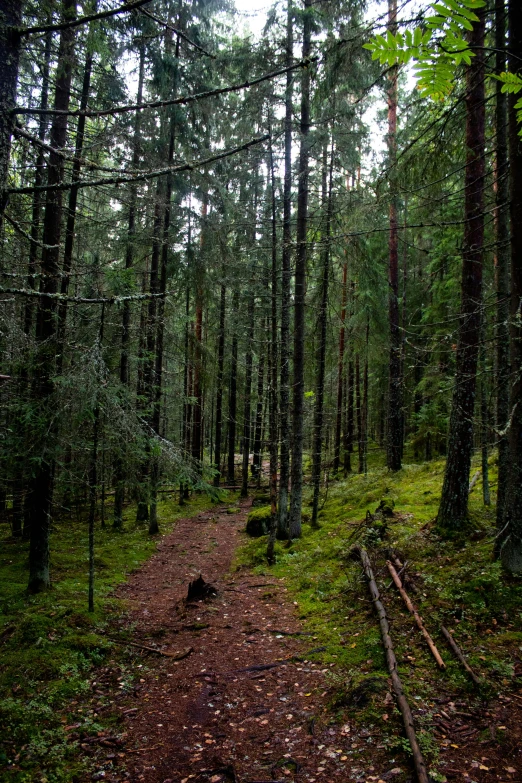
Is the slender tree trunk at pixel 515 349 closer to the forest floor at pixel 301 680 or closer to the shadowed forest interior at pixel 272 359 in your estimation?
the shadowed forest interior at pixel 272 359

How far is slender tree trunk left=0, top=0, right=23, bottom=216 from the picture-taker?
3236 millimetres

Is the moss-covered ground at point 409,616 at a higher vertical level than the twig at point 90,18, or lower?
lower

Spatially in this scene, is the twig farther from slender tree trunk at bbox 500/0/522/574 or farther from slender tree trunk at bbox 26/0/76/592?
slender tree trunk at bbox 26/0/76/592

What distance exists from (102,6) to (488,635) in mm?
9020

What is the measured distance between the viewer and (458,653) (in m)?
4.98

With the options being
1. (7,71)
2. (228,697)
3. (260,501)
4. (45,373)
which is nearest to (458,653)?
(228,697)

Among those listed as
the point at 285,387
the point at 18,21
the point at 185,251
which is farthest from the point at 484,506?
the point at 185,251

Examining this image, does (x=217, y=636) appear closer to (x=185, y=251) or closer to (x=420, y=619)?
(x=420, y=619)

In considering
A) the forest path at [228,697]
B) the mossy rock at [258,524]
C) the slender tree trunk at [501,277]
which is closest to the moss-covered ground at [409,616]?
the forest path at [228,697]

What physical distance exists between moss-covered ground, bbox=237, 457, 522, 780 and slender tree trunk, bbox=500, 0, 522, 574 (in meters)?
0.35

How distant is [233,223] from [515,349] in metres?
8.41

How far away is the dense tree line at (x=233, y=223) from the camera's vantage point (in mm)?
4676

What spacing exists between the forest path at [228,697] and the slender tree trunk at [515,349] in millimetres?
3072

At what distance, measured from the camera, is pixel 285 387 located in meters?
11.3
